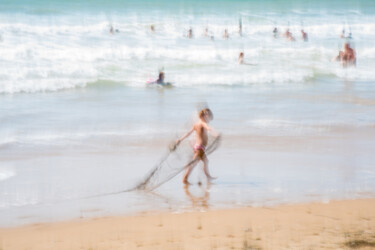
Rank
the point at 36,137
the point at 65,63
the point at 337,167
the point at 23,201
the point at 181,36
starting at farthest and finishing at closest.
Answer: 1. the point at 181,36
2. the point at 65,63
3. the point at 36,137
4. the point at 337,167
5. the point at 23,201

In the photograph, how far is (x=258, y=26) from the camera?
43.3 m

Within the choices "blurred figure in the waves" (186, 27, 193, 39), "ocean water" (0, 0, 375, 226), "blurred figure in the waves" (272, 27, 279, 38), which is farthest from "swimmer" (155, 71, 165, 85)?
"blurred figure in the waves" (272, 27, 279, 38)

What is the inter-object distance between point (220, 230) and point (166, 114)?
889 centimetres

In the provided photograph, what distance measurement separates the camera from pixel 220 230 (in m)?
7.29

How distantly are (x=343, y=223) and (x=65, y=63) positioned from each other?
2046cm

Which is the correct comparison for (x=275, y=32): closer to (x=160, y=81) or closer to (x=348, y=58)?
(x=348, y=58)

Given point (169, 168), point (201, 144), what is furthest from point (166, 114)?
point (201, 144)

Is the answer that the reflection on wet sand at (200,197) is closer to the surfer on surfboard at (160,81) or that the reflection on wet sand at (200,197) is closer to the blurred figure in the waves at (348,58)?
the surfer on surfboard at (160,81)

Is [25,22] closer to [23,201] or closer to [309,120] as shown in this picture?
[309,120]

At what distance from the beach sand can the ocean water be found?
46 centimetres

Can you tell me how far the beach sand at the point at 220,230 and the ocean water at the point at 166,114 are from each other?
46cm

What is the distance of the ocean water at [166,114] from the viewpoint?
9352 millimetres

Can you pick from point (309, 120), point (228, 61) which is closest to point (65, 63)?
point (228, 61)

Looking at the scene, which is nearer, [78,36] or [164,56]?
[164,56]
